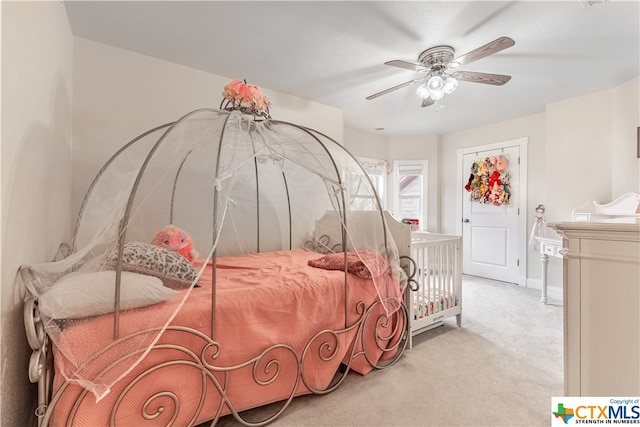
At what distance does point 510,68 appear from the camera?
8.74ft

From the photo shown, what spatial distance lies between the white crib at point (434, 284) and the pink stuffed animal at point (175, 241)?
5.41 feet

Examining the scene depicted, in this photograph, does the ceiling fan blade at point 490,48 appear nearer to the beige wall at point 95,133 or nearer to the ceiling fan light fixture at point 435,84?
the ceiling fan light fixture at point 435,84

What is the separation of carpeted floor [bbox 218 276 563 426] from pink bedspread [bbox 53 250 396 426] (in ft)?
0.50

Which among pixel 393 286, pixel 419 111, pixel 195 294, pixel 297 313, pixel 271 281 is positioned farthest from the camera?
pixel 419 111

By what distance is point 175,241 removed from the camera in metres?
1.43

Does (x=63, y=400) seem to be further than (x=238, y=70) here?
No

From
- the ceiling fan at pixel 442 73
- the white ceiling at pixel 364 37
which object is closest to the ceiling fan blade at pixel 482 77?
the ceiling fan at pixel 442 73

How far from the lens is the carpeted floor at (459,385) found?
4.90ft

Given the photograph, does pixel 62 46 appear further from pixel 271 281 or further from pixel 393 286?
pixel 393 286

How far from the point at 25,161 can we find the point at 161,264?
721mm

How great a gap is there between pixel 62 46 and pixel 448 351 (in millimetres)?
3536

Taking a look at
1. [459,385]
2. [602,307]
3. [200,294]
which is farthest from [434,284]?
[200,294]

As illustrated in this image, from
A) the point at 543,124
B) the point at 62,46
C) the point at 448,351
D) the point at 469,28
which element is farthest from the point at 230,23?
the point at 543,124

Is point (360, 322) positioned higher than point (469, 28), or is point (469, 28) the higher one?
point (469, 28)
